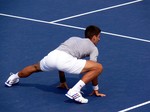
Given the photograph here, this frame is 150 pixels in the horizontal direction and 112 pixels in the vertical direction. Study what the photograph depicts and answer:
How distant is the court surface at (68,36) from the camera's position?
11133mm

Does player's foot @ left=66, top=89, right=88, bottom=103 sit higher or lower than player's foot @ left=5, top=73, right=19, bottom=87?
lower

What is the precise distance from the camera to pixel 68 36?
14242 millimetres

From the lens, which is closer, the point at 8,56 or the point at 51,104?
the point at 51,104

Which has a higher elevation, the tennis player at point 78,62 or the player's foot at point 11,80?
the tennis player at point 78,62

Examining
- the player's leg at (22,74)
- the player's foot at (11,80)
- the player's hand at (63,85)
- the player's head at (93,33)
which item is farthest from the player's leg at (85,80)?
the player's foot at (11,80)

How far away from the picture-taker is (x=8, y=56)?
13.2 metres

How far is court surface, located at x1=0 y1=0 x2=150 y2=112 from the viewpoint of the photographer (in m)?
11.1

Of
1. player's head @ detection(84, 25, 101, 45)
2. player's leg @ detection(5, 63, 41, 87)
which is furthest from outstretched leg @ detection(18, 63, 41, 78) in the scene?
player's head @ detection(84, 25, 101, 45)

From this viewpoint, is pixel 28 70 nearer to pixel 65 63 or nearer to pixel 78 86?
pixel 65 63

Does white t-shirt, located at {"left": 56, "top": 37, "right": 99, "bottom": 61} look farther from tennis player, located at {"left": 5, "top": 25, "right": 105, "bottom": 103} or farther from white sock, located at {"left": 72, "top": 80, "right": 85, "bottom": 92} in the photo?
white sock, located at {"left": 72, "top": 80, "right": 85, "bottom": 92}

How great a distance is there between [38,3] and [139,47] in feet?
13.7

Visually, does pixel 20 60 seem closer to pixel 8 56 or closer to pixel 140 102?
pixel 8 56

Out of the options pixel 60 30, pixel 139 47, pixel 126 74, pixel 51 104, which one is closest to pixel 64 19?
pixel 60 30

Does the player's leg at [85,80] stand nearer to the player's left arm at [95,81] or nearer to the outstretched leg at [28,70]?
the player's left arm at [95,81]
